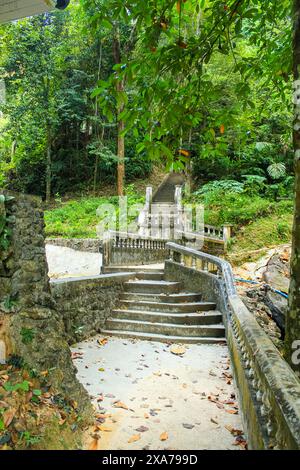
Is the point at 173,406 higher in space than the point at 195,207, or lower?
lower

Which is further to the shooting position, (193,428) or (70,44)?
(70,44)

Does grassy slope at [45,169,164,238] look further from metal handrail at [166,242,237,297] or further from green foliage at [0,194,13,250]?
green foliage at [0,194,13,250]

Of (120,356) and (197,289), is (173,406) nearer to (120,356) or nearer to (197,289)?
(120,356)

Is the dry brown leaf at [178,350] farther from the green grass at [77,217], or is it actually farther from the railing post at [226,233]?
the green grass at [77,217]

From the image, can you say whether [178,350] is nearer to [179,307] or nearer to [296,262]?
[179,307]

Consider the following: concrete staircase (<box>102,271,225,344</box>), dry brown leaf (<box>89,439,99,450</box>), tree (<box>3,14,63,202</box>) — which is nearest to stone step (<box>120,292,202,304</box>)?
concrete staircase (<box>102,271,225,344</box>)

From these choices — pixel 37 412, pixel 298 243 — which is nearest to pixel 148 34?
pixel 298 243

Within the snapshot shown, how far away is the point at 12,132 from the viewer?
20188 mm

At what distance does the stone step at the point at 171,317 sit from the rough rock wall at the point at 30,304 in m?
3.58

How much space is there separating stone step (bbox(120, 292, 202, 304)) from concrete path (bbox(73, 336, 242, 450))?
1617 millimetres

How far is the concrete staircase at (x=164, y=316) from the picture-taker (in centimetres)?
672

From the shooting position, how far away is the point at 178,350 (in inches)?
238

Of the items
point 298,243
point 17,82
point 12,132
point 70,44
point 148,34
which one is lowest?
point 298,243
